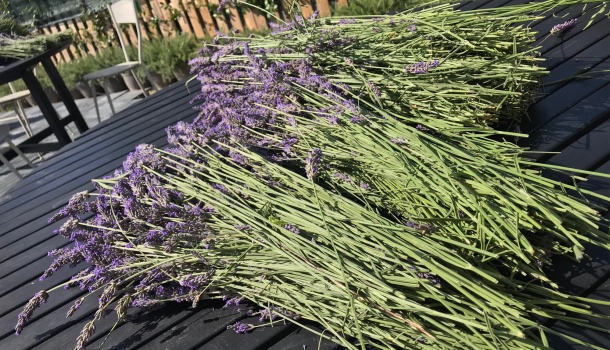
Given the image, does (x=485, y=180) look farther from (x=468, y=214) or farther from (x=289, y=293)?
(x=289, y=293)

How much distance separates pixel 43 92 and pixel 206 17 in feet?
7.96

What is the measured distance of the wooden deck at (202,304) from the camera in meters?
1.11

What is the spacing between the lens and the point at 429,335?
0.88 metres

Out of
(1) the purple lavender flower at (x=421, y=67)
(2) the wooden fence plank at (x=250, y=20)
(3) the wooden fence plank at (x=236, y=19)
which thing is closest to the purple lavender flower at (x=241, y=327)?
(1) the purple lavender flower at (x=421, y=67)

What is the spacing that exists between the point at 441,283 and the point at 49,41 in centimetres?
390

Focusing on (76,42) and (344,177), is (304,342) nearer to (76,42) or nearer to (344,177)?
(344,177)

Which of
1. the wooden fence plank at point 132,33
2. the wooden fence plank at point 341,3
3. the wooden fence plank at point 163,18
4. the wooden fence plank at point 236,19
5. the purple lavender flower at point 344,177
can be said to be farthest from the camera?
the wooden fence plank at point 132,33

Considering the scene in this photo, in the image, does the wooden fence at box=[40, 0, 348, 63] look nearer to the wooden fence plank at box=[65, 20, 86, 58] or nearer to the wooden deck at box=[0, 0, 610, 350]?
the wooden fence plank at box=[65, 20, 86, 58]

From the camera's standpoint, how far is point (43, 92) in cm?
416

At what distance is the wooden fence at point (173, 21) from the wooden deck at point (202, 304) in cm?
284

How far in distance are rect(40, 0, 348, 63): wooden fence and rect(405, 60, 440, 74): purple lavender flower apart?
338cm

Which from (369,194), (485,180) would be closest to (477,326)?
(485,180)

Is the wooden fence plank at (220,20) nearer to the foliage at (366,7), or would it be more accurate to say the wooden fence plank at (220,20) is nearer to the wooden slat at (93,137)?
the foliage at (366,7)

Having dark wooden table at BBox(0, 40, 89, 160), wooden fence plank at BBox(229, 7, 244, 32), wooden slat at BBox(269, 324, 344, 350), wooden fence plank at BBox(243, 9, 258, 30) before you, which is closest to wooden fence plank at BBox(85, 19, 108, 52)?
wooden fence plank at BBox(229, 7, 244, 32)
